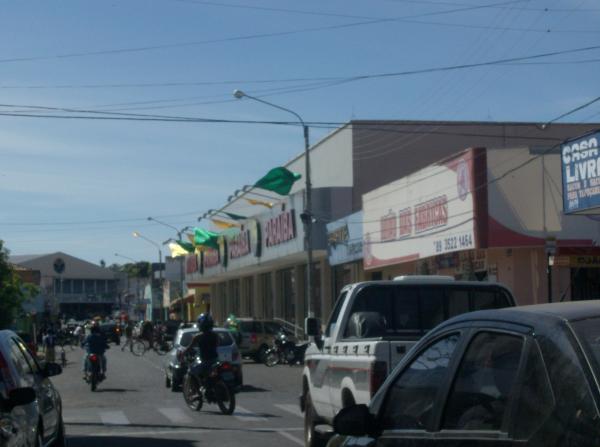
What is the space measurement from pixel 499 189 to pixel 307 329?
15318 mm

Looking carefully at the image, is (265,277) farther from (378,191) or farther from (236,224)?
(378,191)

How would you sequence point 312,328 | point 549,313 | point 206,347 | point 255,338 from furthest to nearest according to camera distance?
point 255,338 → point 206,347 → point 312,328 → point 549,313

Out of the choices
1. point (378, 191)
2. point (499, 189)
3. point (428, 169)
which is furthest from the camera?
point (378, 191)

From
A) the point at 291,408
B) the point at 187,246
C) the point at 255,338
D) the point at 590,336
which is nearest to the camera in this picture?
the point at 590,336

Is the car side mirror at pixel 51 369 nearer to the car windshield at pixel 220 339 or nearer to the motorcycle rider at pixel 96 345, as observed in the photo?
the car windshield at pixel 220 339

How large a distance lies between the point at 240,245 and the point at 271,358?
19.7 meters

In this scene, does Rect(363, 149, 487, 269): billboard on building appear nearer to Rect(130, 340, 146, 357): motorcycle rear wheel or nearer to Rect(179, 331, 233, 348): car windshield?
Rect(179, 331, 233, 348): car windshield

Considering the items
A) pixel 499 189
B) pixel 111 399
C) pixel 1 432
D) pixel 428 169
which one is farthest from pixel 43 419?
pixel 428 169

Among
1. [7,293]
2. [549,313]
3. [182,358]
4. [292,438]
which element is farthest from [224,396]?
[7,293]

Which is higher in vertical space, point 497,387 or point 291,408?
point 497,387

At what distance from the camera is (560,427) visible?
385 centimetres

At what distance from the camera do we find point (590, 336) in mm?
4043

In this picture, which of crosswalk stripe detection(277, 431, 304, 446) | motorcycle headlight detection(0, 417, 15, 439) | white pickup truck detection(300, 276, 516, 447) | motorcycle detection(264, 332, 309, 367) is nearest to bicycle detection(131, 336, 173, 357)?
motorcycle detection(264, 332, 309, 367)

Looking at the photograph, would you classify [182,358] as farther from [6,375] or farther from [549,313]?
[549,313]
